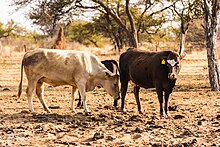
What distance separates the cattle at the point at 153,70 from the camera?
9734 mm

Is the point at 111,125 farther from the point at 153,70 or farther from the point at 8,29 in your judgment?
the point at 8,29

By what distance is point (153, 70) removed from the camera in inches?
395

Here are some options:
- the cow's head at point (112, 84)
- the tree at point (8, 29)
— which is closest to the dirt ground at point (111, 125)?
the cow's head at point (112, 84)

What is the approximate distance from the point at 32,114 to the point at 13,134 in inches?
87.7

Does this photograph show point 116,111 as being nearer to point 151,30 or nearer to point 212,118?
point 212,118

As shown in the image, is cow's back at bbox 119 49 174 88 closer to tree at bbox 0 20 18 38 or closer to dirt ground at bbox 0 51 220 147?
dirt ground at bbox 0 51 220 147

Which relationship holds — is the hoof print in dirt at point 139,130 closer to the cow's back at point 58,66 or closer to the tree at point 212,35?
the cow's back at point 58,66

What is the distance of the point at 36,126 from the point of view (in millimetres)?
8523

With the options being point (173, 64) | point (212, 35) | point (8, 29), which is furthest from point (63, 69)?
point (8, 29)

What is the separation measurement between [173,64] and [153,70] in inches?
24.3

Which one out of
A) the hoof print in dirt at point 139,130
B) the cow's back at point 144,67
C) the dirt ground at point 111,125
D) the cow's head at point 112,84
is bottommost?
the dirt ground at point 111,125

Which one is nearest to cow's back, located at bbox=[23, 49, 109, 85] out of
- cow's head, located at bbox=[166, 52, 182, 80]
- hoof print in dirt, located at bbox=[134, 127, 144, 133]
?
cow's head, located at bbox=[166, 52, 182, 80]

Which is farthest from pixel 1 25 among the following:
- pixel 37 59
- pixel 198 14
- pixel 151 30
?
pixel 37 59

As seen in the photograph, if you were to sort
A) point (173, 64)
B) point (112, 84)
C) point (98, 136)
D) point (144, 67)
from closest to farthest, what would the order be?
point (98, 136), point (173, 64), point (144, 67), point (112, 84)
